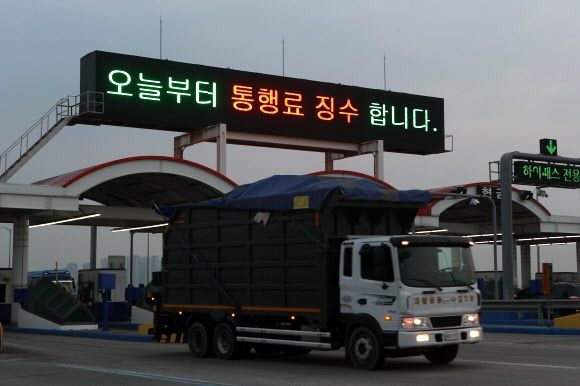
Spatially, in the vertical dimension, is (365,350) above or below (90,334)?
above

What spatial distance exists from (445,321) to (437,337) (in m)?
0.34

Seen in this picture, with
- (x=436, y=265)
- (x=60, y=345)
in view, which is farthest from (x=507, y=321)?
(x=436, y=265)

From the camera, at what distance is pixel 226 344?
1789cm

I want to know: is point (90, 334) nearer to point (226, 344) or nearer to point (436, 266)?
point (226, 344)

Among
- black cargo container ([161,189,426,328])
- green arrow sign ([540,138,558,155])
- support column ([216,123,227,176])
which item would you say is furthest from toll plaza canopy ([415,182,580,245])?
black cargo container ([161,189,426,328])

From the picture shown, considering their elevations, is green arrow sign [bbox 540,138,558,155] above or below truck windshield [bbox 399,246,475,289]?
above

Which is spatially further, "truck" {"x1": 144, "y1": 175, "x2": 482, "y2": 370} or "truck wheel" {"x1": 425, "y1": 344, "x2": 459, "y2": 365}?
"truck wheel" {"x1": 425, "y1": 344, "x2": 459, "y2": 365}

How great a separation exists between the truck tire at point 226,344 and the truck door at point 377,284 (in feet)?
10.9

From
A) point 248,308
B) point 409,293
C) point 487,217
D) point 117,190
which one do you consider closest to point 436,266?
point 409,293

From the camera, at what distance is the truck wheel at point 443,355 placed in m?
15.8

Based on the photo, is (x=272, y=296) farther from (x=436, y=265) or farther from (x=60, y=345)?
(x=60, y=345)

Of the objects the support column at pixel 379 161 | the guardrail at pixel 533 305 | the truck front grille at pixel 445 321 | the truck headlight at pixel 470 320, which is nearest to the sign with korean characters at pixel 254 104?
the support column at pixel 379 161

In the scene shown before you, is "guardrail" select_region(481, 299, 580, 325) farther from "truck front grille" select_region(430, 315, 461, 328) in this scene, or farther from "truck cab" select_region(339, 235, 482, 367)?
"truck front grille" select_region(430, 315, 461, 328)

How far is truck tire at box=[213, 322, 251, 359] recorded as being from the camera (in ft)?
57.8
